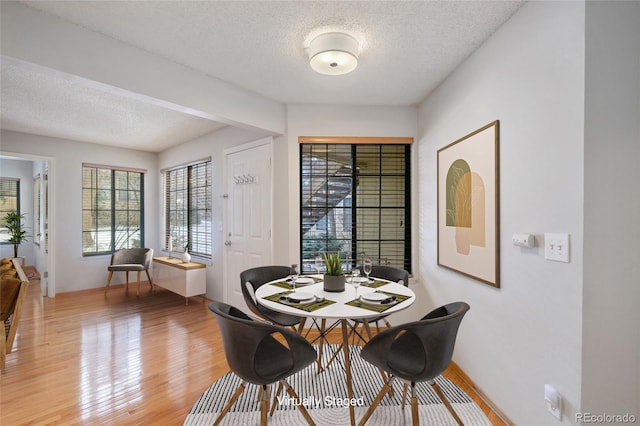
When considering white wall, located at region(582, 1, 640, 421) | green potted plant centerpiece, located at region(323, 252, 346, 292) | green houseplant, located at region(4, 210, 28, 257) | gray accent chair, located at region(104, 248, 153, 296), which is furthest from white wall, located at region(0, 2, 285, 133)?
green houseplant, located at region(4, 210, 28, 257)

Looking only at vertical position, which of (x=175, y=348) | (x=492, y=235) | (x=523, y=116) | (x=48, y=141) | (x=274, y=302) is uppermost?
(x=48, y=141)

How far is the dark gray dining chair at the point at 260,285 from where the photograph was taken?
224cm

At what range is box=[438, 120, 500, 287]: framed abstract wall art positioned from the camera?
6.57ft

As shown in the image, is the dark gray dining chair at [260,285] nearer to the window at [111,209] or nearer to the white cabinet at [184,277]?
the white cabinet at [184,277]

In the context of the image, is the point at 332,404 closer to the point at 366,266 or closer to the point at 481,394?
the point at 366,266

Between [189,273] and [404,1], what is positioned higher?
[404,1]

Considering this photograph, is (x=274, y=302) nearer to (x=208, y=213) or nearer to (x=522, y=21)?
(x=522, y=21)

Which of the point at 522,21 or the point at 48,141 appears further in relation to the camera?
the point at 48,141

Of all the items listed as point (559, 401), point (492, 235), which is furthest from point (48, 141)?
point (559, 401)

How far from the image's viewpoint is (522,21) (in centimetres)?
174

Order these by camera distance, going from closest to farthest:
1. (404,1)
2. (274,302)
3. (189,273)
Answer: (404,1) < (274,302) < (189,273)

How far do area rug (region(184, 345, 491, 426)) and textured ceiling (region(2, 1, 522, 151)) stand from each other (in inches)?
95.9

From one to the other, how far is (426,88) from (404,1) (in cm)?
126

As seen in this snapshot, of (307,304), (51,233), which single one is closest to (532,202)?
(307,304)
